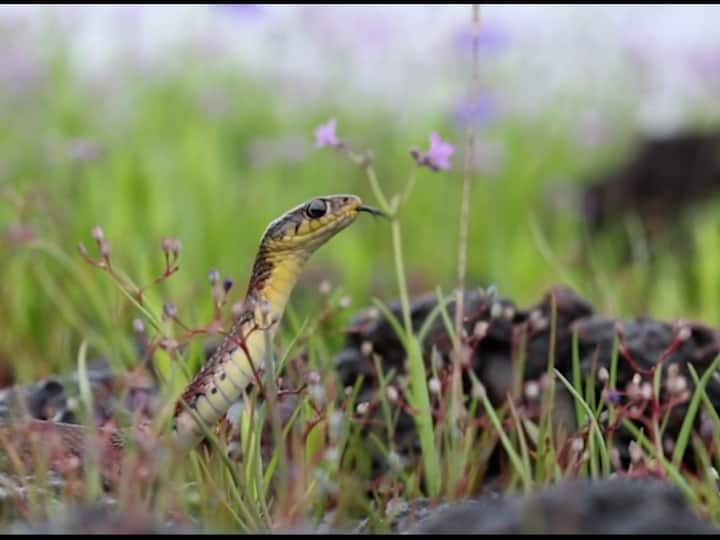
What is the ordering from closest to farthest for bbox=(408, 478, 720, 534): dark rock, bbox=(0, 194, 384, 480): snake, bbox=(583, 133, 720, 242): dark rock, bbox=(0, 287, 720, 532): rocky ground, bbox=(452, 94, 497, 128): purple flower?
bbox=(408, 478, 720, 534): dark rock, bbox=(0, 194, 384, 480): snake, bbox=(0, 287, 720, 532): rocky ground, bbox=(452, 94, 497, 128): purple flower, bbox=(583, 133, 720, 242): dark rock

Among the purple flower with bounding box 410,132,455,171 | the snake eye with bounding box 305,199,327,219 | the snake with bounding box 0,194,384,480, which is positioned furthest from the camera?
the purple flower with bounding box 410,132,455,171

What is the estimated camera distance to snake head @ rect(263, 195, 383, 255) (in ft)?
10.4

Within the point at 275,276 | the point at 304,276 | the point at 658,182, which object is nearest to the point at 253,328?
the point at 275,276

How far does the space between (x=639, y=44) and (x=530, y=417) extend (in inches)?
249

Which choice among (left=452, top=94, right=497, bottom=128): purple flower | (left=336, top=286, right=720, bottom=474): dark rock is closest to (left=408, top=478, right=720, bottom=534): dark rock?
(left=336, top=286, right=720, bottom=474): dark rock

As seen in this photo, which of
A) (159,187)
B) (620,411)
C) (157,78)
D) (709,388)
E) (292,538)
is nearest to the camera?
(292,538)

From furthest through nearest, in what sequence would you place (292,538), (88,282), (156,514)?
(88,282), (156,514), (292,538)

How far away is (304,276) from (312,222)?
12.0 feet

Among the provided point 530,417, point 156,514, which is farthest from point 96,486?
point 530,417

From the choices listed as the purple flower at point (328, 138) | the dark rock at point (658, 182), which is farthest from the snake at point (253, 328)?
the dark rock at point (658, 182)

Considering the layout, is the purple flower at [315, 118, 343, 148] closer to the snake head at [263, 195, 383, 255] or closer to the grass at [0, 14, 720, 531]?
the grass at [0, 14, 720, 531]

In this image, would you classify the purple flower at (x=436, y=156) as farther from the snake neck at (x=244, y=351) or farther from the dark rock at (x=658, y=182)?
the dark rock at (x=658, y=182)

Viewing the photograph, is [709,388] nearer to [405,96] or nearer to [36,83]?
[36,83]

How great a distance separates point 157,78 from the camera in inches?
377
